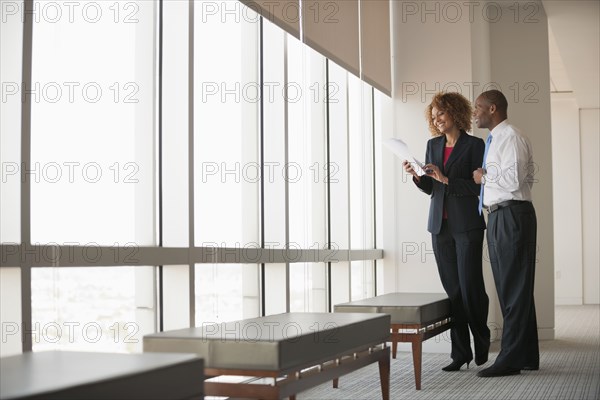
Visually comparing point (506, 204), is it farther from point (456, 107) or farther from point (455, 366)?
point (455, 366)

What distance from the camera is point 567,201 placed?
13.3m

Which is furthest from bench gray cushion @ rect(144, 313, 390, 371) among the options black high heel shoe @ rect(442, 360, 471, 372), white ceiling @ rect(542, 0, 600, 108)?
white ceiling @ rect(542, 0, 600, 108)

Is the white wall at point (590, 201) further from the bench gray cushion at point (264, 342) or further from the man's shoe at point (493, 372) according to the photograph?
the bench gray cushion at point (264, 342)

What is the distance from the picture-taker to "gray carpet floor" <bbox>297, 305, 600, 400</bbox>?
434cm

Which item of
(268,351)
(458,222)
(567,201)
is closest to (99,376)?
(268,351)

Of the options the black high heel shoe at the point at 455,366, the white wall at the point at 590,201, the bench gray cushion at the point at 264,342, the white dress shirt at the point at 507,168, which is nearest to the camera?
the bench gray cushion at the point at 264,342

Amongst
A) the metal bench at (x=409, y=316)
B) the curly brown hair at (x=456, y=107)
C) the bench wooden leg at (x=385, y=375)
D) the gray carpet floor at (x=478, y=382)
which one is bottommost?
the gray carpet floor at (x=478, y=382)

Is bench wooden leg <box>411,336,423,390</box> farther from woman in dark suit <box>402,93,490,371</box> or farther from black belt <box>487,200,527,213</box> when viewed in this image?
black belt <box>487,200,527,213</box>

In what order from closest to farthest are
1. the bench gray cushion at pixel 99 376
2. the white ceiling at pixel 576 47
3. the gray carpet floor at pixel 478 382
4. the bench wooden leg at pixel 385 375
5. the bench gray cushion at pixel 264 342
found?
the bench gray cushion at pixel 99 376
the bench gray cushion at pixel 264 342
the bench wooden leg at pixel 385 375
the gray carpet floor at pixel 478 382
the white ceiling at pixel 576 47

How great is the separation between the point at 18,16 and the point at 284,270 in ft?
7.85

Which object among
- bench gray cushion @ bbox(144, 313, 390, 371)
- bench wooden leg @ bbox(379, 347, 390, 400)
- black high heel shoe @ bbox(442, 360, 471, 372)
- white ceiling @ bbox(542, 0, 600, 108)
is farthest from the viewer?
white ceiling @ bbox(542, 0, 600, 108)

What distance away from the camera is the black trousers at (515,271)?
4.79m

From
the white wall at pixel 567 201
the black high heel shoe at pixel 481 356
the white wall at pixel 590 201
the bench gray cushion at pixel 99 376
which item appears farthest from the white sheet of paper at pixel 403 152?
the white wall at pixel 590 201

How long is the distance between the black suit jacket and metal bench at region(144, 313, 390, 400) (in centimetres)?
188
